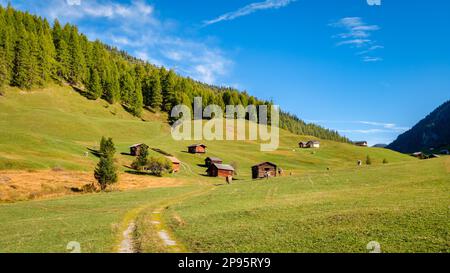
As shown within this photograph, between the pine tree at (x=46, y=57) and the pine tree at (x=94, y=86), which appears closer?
the pine tree at (x=46, y=57)

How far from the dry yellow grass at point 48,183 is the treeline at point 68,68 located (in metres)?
73.1

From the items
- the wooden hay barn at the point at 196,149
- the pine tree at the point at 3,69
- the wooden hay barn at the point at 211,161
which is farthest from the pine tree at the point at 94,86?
the wooden hay barn at the point at 211,161

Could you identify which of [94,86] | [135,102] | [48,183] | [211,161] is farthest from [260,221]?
[135,102]

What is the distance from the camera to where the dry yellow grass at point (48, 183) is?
57156mm

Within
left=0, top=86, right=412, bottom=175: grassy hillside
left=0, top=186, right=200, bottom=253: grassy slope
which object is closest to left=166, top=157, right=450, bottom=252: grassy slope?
left=0, top=186, right=200, bottom=253: grassy slope

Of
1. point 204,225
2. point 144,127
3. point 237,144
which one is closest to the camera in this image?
point 204,225

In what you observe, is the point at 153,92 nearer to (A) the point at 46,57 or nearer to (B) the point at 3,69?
(A) the point at 46,57

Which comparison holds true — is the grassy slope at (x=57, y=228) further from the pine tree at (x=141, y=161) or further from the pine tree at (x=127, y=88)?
the pine tree at (x=127, y=88)

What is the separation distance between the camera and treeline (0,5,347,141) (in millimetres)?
133875

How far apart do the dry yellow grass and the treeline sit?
240ft

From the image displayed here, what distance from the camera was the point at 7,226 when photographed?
32.6m

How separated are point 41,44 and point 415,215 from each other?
537 ft
